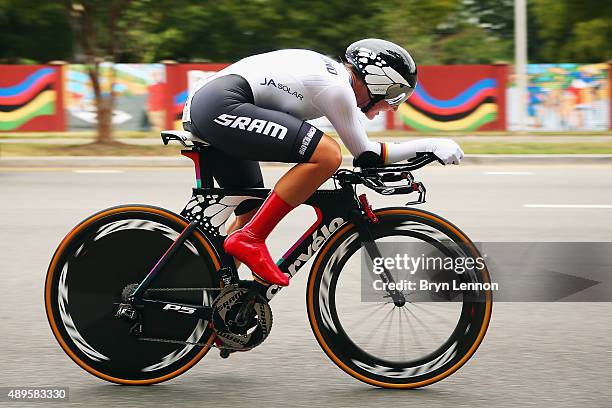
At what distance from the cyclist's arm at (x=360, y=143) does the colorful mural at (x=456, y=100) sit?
20.1m

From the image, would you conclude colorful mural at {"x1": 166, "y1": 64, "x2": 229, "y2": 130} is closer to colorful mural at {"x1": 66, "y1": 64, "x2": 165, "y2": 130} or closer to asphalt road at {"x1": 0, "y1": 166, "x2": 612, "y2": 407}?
colorful mural at {"x1": 66, "y1": 64, "x2": 165, "y2": 130}

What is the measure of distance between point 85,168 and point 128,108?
1018 centimetres

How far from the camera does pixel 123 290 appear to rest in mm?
4762

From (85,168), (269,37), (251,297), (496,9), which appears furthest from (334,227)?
(496,9)

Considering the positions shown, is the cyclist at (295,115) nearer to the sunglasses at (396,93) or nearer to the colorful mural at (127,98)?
the sunglasses at (396,93)

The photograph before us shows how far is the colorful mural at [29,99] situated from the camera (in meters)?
25.1

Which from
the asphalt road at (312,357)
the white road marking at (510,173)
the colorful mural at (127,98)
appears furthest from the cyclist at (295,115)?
the colorful mural at (127,98)

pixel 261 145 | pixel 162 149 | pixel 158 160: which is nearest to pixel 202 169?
pixel 261 145

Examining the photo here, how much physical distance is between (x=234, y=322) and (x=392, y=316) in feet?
2.18

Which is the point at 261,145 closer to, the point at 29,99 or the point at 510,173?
the point at 510,173

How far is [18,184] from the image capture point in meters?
12.9

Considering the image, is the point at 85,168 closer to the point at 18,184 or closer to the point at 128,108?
the point at 18,184

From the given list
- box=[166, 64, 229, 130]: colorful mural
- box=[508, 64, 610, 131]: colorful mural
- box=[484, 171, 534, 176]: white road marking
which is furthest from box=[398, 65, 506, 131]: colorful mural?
box=[484, 171, 534, 176]: white road marking

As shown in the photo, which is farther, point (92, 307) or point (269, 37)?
point (269, 37)
